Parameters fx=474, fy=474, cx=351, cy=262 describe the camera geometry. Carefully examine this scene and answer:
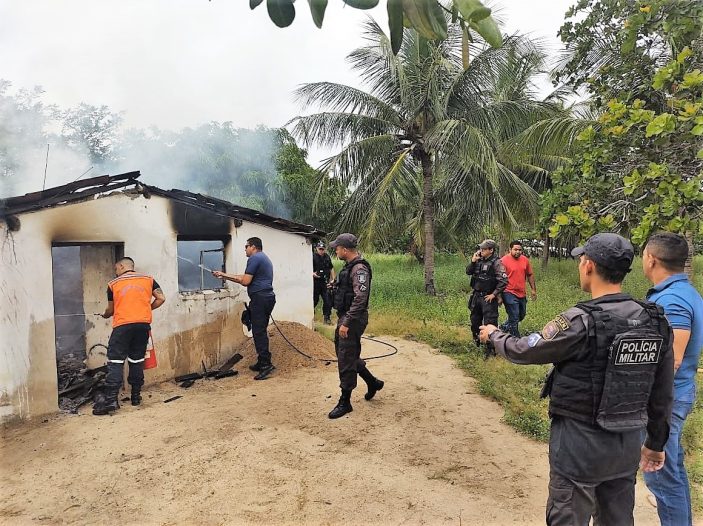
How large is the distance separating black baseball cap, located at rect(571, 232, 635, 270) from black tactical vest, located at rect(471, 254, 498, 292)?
460 cm

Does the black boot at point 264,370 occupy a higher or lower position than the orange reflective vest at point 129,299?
lower

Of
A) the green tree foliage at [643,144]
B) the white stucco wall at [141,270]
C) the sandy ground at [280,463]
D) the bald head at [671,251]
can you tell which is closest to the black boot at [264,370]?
the sandy ground at [280,463]

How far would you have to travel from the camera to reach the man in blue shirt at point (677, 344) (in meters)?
2.43

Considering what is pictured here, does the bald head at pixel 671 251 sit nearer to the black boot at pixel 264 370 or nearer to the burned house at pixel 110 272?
the black boot at pixel 264 370

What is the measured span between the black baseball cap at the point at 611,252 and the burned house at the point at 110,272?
4875 mm

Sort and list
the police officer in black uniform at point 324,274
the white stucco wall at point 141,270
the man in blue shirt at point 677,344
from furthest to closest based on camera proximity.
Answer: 1. the police officer in black uniform at point 324,274
2. the white stucco wall at point 141,270
3. the man in blue shirt at point 677,344

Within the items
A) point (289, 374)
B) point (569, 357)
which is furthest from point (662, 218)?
point (289, 374)

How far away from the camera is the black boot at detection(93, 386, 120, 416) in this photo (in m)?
4.94

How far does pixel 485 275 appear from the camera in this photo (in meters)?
6.68

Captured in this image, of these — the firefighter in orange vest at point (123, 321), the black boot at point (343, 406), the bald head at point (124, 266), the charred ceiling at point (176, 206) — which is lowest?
the black boot at point (343, 406)

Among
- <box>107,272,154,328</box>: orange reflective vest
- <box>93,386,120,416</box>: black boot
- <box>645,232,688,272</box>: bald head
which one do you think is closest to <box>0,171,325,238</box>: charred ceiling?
<box>107,272,154,328</box>: orange reflective vest

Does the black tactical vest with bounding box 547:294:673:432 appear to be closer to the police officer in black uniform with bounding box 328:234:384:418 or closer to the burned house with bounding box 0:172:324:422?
the police officer in black uniform with bounding box 328:234:384:418

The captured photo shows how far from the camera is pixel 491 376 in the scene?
5992 millimetres

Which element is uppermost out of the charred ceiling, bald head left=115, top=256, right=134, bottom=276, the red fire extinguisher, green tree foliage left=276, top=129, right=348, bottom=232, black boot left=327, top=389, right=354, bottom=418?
green tree foliage left=276, top=129, right=348, bottom=232
